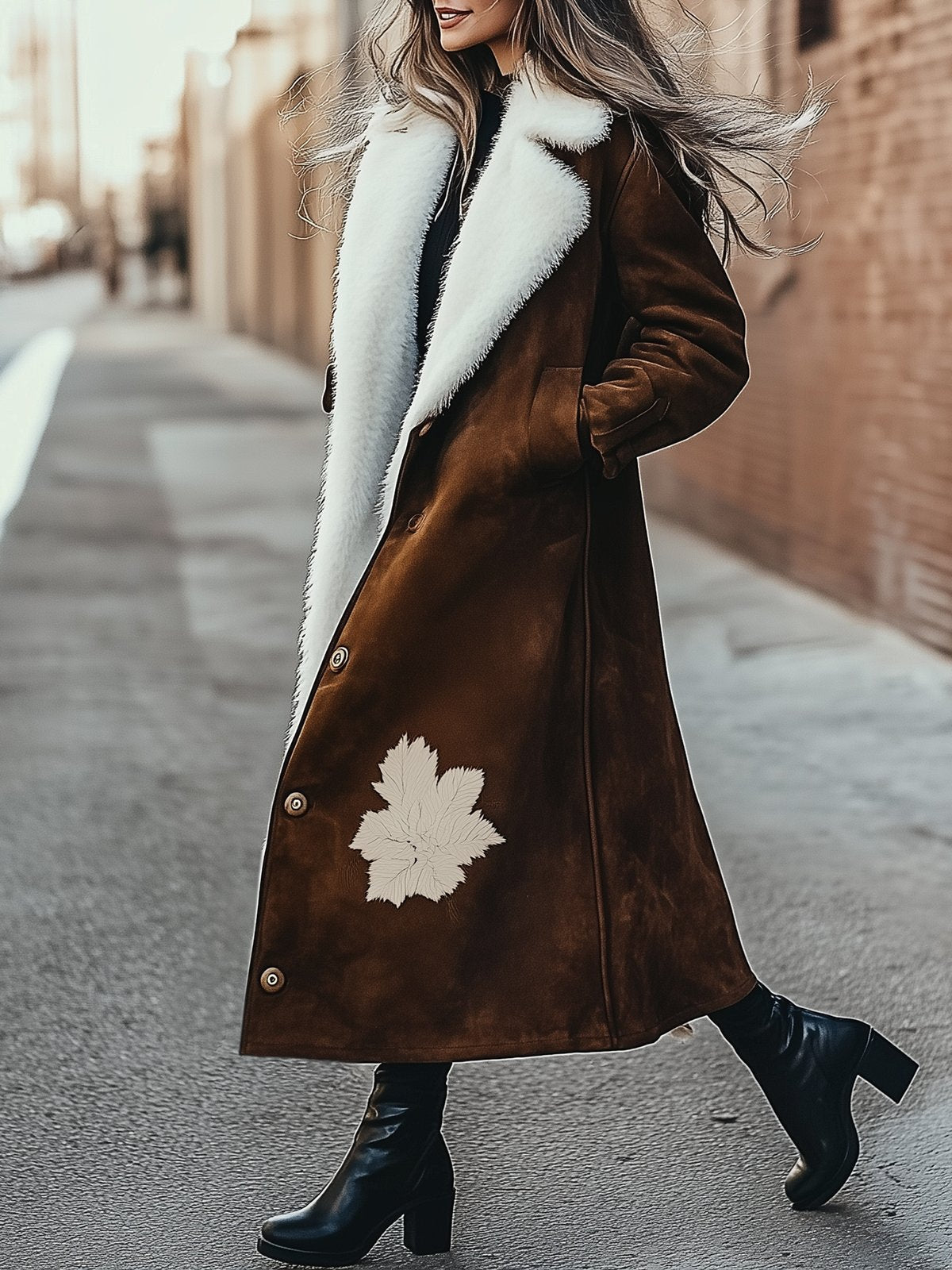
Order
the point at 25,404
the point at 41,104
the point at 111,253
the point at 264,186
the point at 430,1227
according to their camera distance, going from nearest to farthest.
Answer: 1. the point at 430,1227
2. the point at 25,404
3. the point at 264,186
4. the point at 111,253
5. the point at 41,104

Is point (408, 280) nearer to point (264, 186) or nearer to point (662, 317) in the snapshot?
point (662, 317)

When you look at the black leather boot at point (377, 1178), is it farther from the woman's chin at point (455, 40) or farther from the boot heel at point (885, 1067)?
the woman's chin at point (455, 40)

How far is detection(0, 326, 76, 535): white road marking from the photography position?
13.0m

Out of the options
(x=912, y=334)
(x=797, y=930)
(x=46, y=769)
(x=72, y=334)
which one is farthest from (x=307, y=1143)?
(x=72, y=334)

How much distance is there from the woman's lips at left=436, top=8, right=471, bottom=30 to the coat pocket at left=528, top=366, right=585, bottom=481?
519mm

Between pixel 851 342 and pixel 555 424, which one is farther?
pixel 851 342

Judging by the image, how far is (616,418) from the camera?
8.17ft

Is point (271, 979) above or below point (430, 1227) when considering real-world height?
above

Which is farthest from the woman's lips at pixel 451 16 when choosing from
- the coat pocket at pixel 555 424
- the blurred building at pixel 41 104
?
the blurred building at pixel 41 104

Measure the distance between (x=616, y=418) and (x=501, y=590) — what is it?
0.29 metres

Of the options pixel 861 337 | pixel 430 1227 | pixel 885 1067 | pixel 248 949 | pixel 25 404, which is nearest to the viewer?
pixel 430 1227

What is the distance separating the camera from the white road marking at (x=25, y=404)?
13023 millimetres

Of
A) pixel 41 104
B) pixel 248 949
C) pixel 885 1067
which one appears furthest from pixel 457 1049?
pixel 41 104

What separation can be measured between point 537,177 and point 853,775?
11.1ft
